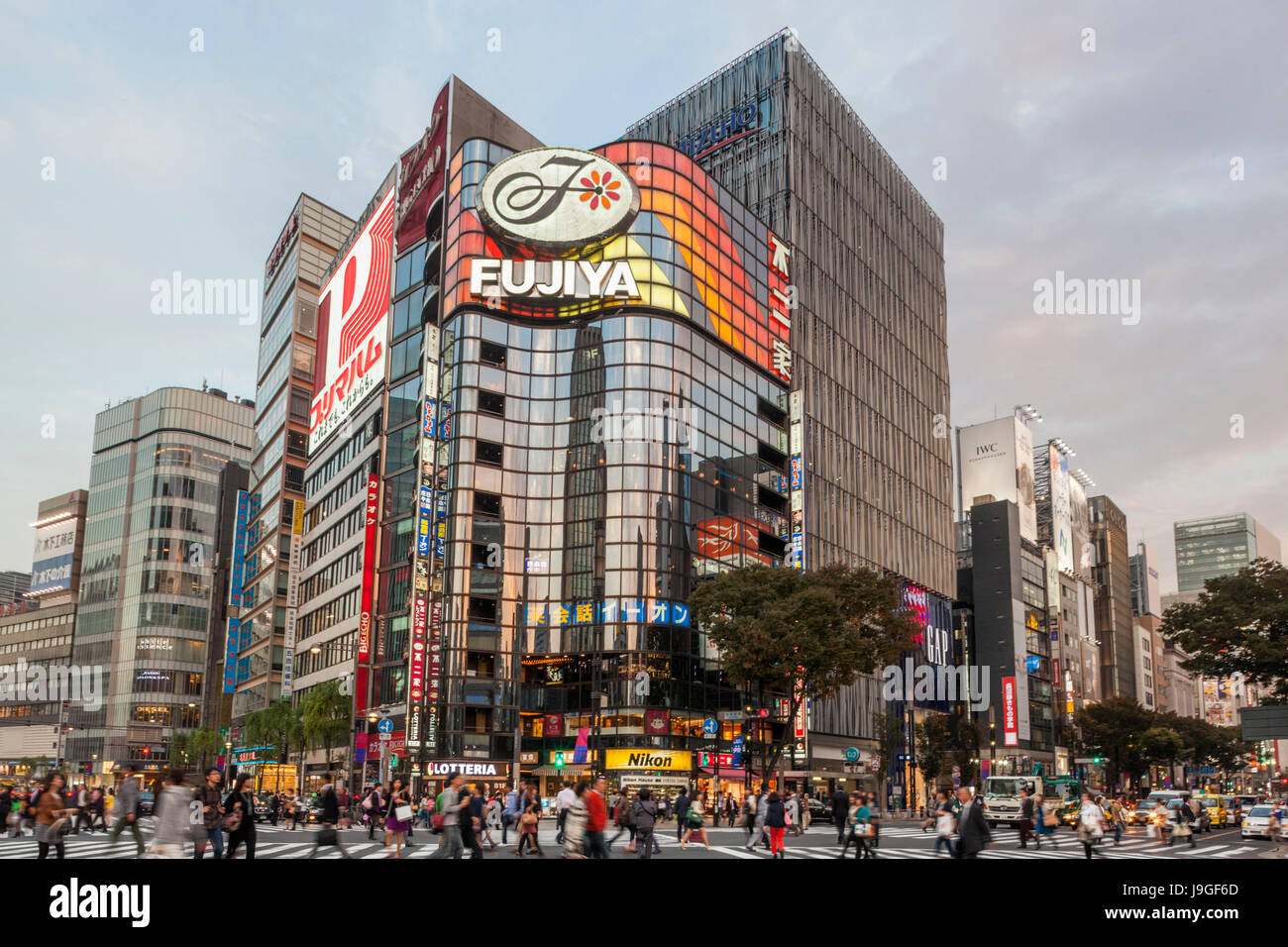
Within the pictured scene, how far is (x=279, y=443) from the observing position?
12088cm

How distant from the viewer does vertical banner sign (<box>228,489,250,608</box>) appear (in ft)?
423

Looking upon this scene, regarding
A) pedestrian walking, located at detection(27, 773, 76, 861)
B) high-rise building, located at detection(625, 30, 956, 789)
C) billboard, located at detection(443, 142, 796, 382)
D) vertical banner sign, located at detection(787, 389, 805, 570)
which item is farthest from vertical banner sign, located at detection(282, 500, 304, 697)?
pedestrian walking, located at detection(27, 773, 76, 861)

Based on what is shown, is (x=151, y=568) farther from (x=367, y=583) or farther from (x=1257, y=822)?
(x=1257, y=822)

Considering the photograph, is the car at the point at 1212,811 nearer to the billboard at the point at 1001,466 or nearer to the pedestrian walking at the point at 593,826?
the pedestrian walking at the point at 593,826

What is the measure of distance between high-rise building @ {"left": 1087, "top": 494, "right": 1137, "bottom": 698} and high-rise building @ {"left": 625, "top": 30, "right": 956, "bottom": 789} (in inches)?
3172

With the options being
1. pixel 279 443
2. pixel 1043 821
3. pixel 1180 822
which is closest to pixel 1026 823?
pixel 1043 821

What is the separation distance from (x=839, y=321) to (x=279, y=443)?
62182 mm

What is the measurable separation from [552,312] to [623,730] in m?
30.9

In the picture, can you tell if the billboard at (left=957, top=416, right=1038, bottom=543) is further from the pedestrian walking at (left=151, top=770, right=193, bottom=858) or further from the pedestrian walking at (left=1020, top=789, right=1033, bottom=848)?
the pedestrian walking at (left=151, top=770, right=193, bottom=858)

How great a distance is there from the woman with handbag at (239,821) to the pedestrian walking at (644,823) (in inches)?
361

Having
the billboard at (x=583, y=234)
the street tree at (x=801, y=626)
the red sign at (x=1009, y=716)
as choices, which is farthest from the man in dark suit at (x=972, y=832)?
the red sign at (x=1009, y=716)

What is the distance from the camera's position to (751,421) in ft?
289

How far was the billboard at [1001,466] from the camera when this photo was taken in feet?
463
